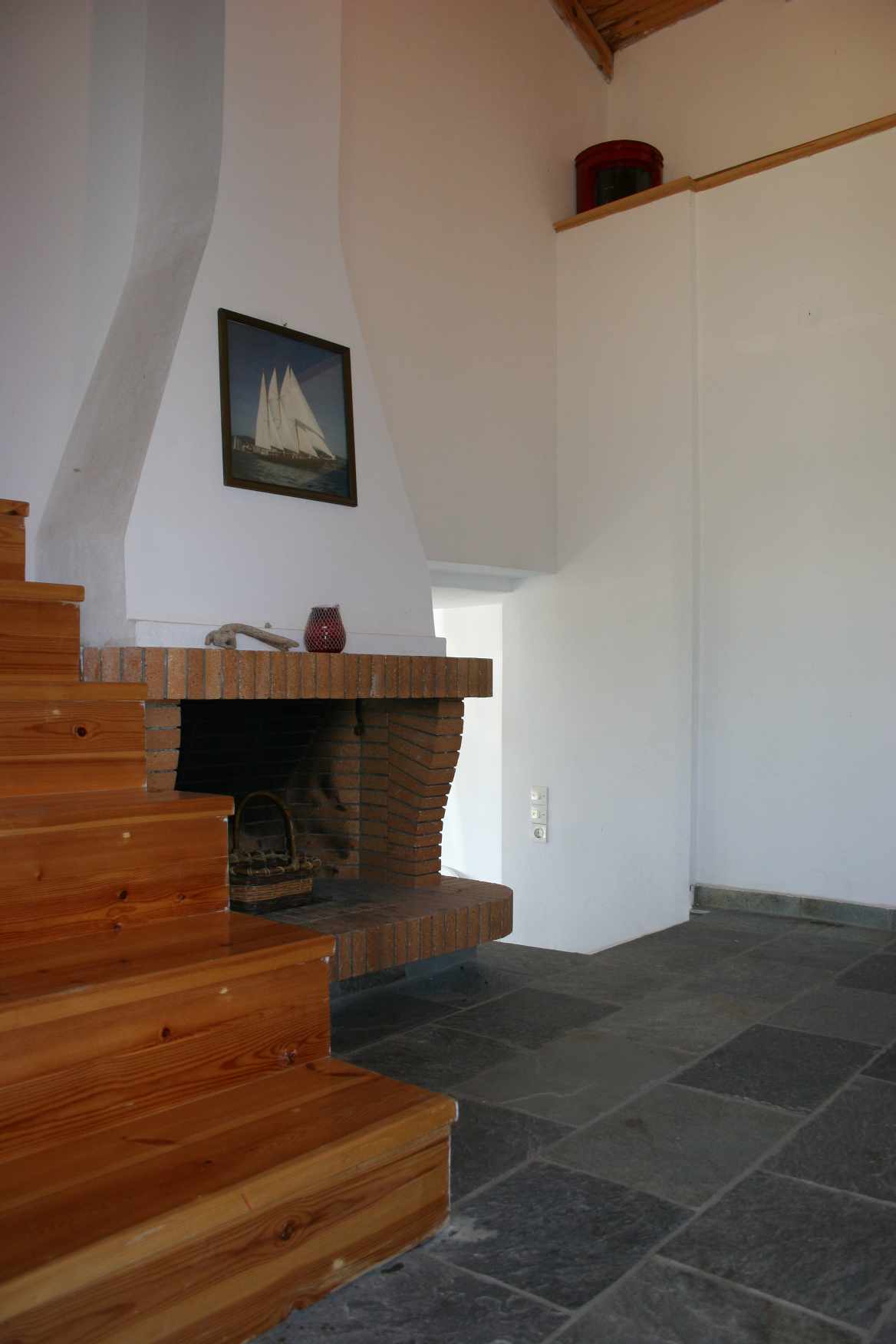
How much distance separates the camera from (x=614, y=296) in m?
4.22

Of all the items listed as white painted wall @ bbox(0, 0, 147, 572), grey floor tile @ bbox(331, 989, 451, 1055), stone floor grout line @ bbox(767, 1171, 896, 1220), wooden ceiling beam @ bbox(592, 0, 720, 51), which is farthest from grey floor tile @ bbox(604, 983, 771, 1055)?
wooden ceiling beam @ bbox(592, 0, 720, 51)

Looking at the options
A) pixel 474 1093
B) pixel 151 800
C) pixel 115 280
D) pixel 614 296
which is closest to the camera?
pixel 151 800

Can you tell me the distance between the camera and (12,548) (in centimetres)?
264

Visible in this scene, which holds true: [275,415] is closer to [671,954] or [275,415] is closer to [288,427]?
[288,427]

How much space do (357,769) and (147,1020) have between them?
188cm

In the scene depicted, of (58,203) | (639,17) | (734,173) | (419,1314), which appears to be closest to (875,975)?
(419,1314)

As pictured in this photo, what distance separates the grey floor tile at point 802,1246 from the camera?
1.38 metres

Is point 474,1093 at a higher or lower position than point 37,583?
lower

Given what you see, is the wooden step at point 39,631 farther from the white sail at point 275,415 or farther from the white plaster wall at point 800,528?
the white plaster wall at point 800,528

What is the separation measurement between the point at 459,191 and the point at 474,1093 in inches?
124

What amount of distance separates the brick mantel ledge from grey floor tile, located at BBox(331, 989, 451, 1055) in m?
0.75

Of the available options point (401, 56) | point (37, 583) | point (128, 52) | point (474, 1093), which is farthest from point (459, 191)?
point (474, 1093)

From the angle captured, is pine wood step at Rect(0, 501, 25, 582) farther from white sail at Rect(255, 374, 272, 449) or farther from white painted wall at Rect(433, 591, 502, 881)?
white painted wall at Rect(433, 591, 502, 881)

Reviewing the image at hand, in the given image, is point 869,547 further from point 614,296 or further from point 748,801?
point 614,296
